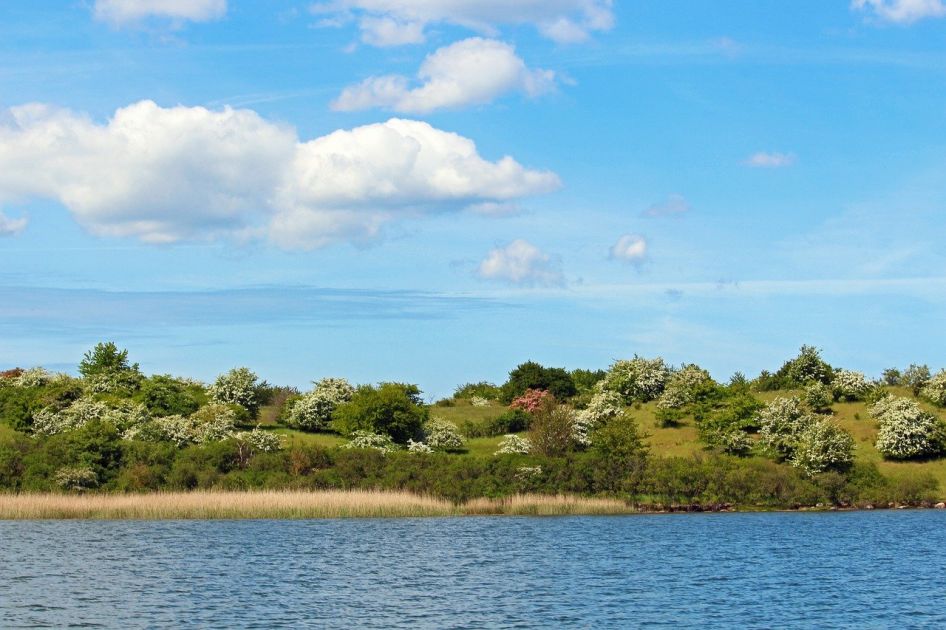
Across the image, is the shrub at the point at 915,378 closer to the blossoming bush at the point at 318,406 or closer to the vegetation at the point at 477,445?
the vegetation at the point at 477,445

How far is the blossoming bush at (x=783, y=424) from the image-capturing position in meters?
83.1

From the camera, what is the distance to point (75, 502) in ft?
221

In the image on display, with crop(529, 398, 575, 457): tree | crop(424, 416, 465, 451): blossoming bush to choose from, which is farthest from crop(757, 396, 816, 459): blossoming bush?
crop(424, 416, 465, 451): blossoming bush

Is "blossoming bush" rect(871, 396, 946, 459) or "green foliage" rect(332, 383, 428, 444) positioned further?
"green foliage" rect(332, 383, 428, 444)

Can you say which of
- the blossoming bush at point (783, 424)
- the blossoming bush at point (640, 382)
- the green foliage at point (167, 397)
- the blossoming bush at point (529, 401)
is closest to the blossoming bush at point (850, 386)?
the blossoming bush at point (783, 424)

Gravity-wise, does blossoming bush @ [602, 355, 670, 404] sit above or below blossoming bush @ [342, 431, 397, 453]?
above

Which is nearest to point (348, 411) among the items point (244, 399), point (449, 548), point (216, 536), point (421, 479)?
point (244, 399)

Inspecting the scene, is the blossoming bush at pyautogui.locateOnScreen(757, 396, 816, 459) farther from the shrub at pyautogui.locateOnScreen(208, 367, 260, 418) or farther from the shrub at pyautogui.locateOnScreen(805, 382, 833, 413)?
the shrub at pyautogui.locateOnScreen(208, 367, 260, 418)

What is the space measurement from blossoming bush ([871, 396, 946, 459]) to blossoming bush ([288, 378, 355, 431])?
148 ft

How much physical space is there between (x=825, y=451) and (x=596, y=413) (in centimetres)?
2342

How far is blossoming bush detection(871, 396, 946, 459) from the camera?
82500 mm

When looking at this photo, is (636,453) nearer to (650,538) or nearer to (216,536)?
(650,538)

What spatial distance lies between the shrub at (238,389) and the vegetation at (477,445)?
21 centimetres

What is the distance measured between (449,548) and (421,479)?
22811mm
